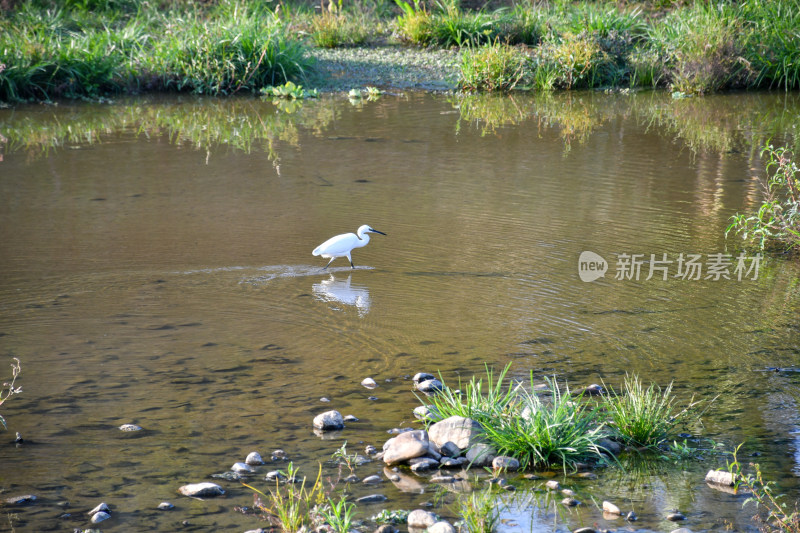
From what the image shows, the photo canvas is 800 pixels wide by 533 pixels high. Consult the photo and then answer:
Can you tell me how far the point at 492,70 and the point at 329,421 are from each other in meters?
11.4

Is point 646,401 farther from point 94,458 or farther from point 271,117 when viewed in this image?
point 271,117

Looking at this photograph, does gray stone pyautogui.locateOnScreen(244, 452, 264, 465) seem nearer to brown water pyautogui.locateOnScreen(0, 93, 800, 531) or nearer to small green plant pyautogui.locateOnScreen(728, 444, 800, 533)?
brown water pyautogui.locateOnScreen(0, 93, 800, 531)

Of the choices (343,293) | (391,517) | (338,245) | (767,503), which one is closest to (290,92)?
(338,245)

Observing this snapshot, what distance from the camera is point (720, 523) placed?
3.30m

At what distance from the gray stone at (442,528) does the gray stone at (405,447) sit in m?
0.55

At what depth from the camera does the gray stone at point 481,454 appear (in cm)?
376

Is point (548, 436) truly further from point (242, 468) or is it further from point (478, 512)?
point (242, 468)

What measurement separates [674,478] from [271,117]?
1016cm

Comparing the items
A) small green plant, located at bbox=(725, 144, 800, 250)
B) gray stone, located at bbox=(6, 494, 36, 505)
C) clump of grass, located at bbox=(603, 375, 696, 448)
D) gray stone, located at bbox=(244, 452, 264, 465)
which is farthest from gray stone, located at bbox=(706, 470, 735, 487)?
small green plant, located at bbox=(725, 144, 800, 250)

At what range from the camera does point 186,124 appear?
1226 centimetres

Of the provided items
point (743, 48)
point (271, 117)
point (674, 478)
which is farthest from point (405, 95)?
point (674, 478)

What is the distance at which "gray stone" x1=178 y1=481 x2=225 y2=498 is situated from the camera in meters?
3.50

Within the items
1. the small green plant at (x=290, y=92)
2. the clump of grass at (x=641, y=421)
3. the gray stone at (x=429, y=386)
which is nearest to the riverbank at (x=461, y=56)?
the small green plant at (x=290, y=92)

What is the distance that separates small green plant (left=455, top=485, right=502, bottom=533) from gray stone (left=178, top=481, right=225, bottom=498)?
3.32 ft
